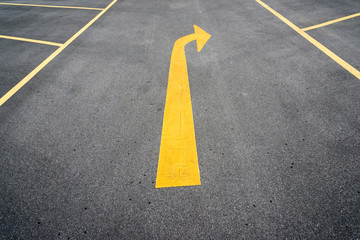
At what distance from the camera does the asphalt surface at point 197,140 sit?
6.39 feet

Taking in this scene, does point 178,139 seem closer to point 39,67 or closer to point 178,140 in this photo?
point 178,140

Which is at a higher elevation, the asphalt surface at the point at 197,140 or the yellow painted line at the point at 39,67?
the yellow painted line at the point at 39,67

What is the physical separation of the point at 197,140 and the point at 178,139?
0.26 meters

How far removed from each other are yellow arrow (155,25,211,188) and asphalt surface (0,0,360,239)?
90 mm

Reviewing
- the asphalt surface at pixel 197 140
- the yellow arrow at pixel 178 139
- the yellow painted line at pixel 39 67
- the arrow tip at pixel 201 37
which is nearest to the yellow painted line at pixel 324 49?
the asphalt surface at pixel 197 140

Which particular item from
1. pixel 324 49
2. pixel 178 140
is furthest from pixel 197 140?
pixel 324 49

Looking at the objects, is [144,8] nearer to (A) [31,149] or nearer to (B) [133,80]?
(B) [133,80]

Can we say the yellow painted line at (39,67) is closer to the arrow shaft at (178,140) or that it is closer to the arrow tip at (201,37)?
the arrow shaft at (178,140)

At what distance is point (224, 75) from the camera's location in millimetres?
3756

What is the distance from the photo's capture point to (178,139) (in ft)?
8.91

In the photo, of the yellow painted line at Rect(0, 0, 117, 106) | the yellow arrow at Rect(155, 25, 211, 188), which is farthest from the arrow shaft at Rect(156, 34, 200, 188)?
the yellow painted line at Rect(0, 0, 117, 106)

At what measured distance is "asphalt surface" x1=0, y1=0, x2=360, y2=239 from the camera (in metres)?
1.95

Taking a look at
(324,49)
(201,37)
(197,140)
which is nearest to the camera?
(197,140)

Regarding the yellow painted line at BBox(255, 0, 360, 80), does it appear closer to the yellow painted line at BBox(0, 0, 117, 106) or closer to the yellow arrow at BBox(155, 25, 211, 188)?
the yellow arrow at BBox(155, 25, 211, 188)
